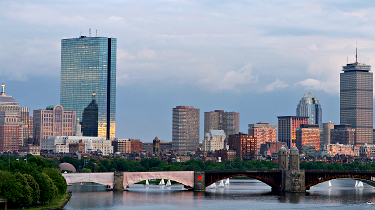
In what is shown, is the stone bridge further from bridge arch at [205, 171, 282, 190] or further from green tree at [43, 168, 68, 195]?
green tree at [43, 168, 68, 195]

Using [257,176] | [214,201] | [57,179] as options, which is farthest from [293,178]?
[57,179]

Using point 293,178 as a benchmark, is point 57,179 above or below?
above

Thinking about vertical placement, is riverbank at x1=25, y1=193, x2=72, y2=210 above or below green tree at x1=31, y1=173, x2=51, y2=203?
below

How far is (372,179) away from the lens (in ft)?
623

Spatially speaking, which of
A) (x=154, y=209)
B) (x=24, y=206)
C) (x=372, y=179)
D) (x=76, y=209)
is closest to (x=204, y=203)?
(x=154, y=209)

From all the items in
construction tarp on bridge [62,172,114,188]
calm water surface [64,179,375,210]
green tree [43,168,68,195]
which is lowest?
calm water surface [64,179,375,210]

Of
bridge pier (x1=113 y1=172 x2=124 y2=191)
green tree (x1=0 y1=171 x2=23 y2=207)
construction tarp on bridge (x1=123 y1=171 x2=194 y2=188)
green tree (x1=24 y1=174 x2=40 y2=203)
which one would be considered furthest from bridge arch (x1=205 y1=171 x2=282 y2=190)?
green tree (x1=0 y1=171 x2=23 y2=207)

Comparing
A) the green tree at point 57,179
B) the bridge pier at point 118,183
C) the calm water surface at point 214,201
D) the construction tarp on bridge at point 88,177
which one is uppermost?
the green tree at point 57,179

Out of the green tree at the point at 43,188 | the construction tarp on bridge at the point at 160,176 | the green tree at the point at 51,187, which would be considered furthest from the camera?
the construction tarp on bridge at the point at 160,176

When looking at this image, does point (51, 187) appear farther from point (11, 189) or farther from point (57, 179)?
point (11, 189)

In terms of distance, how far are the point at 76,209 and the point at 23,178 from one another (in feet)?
53.1

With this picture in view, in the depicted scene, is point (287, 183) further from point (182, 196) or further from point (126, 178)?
point (126, 178)

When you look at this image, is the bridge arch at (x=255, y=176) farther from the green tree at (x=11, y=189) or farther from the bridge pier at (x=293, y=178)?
the green tree at (x=11, y=189)

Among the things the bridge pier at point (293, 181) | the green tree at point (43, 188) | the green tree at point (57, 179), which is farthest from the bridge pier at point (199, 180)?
the green tree at point (43, 188)
